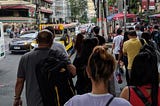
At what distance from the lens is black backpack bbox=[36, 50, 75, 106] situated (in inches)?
186

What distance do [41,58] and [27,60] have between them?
7.3 inches

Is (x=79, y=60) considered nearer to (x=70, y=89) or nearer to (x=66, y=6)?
(x=70, y=89)

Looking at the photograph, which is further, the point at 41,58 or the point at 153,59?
the point at 41,58

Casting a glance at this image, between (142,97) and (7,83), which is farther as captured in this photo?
(7,83)

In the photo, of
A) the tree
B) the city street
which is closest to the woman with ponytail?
the city street

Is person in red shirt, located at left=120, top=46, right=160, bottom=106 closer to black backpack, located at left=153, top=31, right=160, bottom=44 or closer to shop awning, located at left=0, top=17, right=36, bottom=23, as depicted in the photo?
black backpack, located at left=153, top=31, right=160, bottom=44

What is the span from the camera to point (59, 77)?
4848 millimetres

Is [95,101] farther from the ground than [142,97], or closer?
farther from the ground

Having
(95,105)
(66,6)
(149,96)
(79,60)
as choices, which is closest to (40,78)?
(79,60)

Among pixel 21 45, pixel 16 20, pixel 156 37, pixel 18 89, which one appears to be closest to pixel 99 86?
pixel 18 89

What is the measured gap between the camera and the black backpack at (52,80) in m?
4.73

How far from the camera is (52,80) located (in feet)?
15.7

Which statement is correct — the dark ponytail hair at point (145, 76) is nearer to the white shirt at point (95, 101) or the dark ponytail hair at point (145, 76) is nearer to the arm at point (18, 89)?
the white shirt at point (95, 101)

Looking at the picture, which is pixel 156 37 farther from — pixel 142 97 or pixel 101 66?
pixel 101 66
